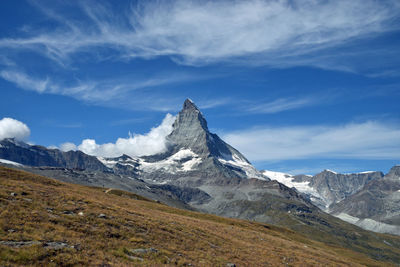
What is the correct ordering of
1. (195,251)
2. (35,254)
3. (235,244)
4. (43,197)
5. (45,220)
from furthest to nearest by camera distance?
(235,244) → (43,197) → (195,251) → (45,220) → (35,254)

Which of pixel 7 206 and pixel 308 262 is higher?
pixel 7 206

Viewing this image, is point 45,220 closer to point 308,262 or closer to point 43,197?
point 43,197

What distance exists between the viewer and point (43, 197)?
3875cm

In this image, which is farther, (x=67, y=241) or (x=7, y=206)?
(x=7, y=206)

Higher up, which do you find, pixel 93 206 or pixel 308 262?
pixel 93 206

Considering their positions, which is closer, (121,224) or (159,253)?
(159,253)

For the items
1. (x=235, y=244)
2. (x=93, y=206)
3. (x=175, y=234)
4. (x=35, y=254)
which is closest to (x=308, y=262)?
(x=235, y=244)

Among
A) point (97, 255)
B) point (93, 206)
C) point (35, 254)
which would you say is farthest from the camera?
point (93, 206)

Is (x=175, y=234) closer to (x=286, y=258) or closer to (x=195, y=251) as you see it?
(x=195, y=251)

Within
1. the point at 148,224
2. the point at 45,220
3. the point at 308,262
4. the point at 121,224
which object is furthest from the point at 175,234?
the point at 308,262

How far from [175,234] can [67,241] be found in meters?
16.1

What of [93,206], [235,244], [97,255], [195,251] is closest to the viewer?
[97,255]

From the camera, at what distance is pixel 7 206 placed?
3012 cm

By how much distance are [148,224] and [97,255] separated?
51.9 ft
